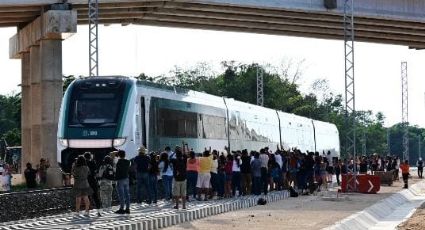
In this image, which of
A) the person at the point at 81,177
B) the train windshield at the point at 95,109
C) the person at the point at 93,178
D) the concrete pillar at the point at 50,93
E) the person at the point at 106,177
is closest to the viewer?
the person at the point at 81,177

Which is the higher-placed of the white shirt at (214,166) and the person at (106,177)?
the white shirt at (214,166)

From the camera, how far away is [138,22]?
→ 6325cm

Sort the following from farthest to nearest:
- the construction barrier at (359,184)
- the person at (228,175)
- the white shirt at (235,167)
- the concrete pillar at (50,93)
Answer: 1. the concrete pillar at (50,93)
2. the construction barrier at (359,184)
3. the white shirt at (235,167)
4. the person at (228,175)

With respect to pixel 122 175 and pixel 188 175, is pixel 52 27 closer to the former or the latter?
pixel 188 175

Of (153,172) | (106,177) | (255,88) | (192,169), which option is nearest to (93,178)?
(106,177)

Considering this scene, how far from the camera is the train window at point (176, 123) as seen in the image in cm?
3762

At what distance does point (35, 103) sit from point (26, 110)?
4.44 meters

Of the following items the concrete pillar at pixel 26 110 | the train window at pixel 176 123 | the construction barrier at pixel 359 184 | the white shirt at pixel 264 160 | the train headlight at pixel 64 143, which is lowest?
the construction barrier at pixel 359 184

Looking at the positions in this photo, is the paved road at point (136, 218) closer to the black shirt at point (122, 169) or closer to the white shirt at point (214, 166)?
the black shirt at point (122, 169)

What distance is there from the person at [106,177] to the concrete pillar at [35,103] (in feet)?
92.1

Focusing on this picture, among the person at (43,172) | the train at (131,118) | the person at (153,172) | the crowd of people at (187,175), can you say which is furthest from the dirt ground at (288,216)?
the person at (43,172)

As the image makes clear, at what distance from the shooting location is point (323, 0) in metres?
60.2

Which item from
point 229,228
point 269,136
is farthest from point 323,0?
point 229,228

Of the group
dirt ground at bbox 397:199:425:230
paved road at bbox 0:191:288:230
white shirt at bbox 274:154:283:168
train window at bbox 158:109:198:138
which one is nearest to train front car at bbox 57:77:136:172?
paved road at bbox 0:191:288:230
